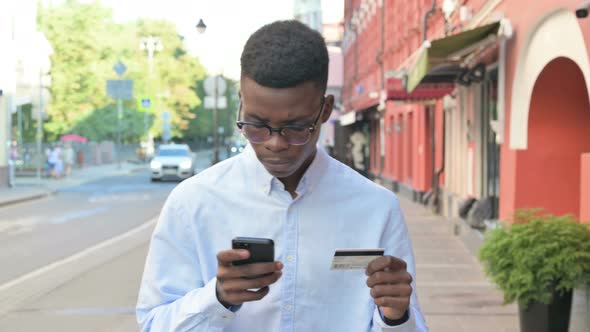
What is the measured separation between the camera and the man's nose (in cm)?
207

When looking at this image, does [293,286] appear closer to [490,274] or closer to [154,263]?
[154,263]

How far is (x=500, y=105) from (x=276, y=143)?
381 inches

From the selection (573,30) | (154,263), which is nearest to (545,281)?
(573,30)

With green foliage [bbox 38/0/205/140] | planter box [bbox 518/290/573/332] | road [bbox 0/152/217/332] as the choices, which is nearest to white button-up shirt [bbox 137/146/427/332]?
planter box [bbox 518/290/573/332]

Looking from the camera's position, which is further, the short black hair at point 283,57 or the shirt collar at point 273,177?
the shirt collar at point 273,177

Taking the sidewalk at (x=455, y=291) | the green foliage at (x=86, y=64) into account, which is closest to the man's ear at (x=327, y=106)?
the sidewalk at (x=455, y=291)

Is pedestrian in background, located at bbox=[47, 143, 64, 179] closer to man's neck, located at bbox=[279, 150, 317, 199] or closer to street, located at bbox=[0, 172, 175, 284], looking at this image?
street, located at bbox=[0, 172, 175, 284]

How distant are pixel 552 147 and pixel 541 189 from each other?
0.52 meters

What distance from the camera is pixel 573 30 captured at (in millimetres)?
7773

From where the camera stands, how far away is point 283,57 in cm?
201

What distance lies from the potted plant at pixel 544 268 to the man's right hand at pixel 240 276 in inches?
189

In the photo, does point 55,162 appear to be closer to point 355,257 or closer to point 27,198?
point 27,198

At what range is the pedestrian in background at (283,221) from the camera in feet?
6.66

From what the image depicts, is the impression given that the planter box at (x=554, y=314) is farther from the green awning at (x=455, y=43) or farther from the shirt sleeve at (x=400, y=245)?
the green awning at (x=455, y=43)
